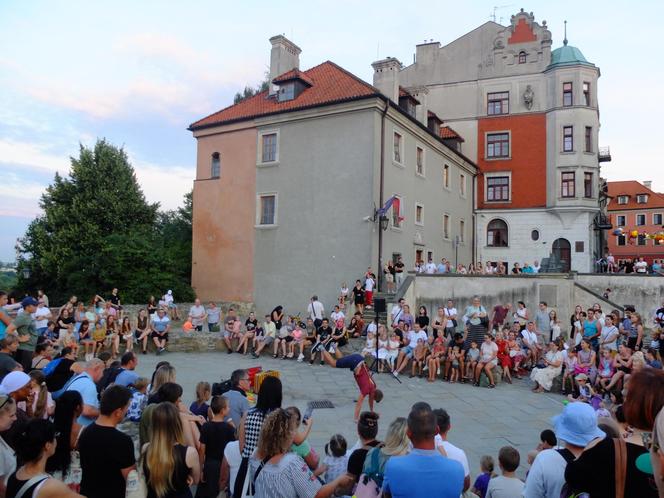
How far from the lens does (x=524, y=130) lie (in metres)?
32.9

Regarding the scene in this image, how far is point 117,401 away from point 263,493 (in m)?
1.34

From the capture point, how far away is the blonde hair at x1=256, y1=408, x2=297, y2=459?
11.1 feet

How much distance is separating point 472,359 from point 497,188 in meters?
23.3

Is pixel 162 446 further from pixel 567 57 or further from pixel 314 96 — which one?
pixel 567 57

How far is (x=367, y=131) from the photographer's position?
72.8 ft

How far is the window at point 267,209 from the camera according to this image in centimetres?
2502

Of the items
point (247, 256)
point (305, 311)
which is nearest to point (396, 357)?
point (305, 311)

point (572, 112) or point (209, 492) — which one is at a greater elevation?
point (572, 112)

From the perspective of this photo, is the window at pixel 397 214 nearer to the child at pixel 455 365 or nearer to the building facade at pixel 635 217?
the child at pixel 455 365

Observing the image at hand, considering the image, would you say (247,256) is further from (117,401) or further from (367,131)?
(117,401)

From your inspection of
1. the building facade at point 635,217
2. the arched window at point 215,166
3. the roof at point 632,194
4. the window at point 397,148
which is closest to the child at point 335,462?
the window at point 397,148

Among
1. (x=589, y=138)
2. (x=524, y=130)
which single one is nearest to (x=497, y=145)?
(x=524, y=130)

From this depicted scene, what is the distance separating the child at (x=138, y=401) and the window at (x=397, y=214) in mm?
18249

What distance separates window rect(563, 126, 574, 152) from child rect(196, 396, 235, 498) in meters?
32.6
